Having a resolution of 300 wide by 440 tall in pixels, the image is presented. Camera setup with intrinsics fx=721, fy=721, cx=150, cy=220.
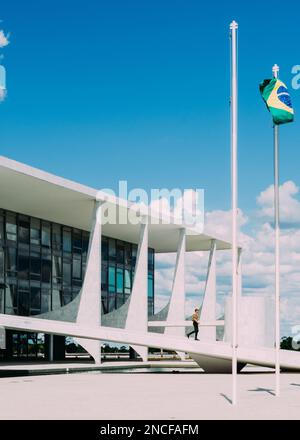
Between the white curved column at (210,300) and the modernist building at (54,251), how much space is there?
6.19 feet

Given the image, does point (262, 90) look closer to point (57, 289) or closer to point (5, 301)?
point (5, 301)

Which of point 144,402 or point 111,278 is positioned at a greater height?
point 111,278

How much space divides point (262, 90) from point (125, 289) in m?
31.9

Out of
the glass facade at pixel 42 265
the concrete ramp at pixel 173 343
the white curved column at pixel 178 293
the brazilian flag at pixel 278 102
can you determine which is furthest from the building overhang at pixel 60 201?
the brazilian flag at pixel 278 102

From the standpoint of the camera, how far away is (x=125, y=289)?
45.8 meters

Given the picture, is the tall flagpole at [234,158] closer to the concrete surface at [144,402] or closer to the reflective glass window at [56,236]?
the concrete surface at [144,402]

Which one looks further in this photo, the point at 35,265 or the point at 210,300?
the point at 210,300

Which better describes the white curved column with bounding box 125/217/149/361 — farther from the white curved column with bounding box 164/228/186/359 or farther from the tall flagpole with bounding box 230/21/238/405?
the tall flagpole with bounding box 230/21/238/405

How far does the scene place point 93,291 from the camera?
33.1 metres

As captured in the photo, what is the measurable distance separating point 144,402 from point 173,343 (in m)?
11.4

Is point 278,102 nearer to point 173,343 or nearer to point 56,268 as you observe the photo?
point 173,343

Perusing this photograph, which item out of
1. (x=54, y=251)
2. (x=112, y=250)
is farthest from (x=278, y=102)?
(x=112, y=250)

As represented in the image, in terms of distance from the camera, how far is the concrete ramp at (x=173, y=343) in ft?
74.7
